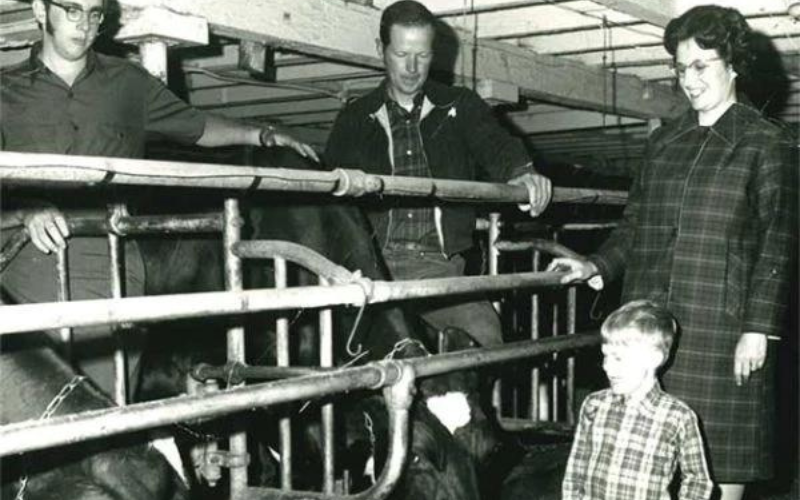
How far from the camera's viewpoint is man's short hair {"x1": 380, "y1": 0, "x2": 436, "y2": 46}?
414cm

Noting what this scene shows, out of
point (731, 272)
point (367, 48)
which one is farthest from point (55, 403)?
point (367, 48)

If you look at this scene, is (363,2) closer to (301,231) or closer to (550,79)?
(301,231)

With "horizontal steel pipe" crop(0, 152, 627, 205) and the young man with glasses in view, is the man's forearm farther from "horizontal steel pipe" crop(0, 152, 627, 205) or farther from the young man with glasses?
"horizontal steel pipe" crop(0, 152, 627, 205)

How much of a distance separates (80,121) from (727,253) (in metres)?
2.29

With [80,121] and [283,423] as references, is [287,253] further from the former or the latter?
[80,121]

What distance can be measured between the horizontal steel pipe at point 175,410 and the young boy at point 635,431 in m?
0.72

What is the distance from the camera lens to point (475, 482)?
314 centimetres

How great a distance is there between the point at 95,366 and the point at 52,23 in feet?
3.94

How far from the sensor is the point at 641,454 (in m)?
2.77

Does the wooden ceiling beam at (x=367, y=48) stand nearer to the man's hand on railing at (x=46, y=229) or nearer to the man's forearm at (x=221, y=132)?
the man's forearm at (x=221, y=132)

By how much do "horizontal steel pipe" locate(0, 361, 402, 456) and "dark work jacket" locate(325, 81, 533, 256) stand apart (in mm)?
1785

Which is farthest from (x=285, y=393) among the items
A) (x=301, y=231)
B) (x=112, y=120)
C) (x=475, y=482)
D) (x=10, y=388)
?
(x=301, y=231)

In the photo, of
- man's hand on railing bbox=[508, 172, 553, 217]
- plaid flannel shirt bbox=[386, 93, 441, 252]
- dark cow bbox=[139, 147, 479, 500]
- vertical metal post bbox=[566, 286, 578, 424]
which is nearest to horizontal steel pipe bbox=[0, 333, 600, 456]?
dark cow bbox=[139, 147, 479, 500]

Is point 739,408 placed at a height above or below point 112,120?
below
